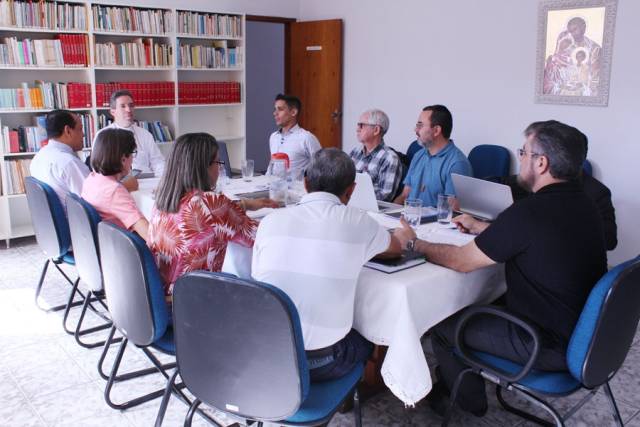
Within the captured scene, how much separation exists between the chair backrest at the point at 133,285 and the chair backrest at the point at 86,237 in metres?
0.40

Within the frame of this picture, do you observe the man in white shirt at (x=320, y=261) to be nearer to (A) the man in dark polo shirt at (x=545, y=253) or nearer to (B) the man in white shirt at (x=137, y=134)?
(A) the man in dark polo shirt at (x=545, y=253)

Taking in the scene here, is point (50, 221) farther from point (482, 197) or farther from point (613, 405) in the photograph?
point (613, 405)

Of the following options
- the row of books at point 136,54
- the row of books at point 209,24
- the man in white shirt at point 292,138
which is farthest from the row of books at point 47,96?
the man in white shirt at point 292,138

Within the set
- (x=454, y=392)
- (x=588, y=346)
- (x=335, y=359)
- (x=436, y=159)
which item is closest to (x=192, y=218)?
(x=335, y=359)

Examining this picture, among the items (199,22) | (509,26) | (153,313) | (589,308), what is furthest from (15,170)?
(589,308)

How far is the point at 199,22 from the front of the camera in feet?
20.6

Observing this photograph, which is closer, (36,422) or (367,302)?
(367,302)

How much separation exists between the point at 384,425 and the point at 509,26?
3936 millimetres

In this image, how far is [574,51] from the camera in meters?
4.80

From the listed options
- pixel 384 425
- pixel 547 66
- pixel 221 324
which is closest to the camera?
pixel 221 324

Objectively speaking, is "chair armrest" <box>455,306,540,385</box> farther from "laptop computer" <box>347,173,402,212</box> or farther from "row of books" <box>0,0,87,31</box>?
"row of books" <box>0,0,87,31</box>

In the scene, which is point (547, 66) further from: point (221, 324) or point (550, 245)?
point (221, 324)

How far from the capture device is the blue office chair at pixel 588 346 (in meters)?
1.91

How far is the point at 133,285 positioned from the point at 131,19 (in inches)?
173
